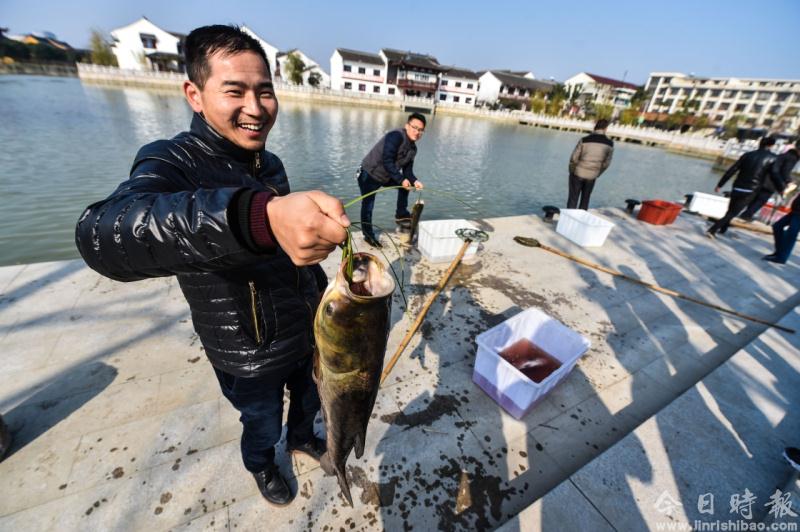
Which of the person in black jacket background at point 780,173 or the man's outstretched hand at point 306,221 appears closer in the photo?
the man's outstretched hand at point 306,221

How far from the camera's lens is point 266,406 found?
2109 mm

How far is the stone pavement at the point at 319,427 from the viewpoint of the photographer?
8.00 ft

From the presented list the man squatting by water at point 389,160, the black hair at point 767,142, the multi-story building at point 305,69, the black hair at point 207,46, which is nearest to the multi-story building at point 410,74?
the multi-story building at point 305,69

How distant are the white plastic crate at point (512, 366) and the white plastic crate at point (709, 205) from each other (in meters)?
12.0

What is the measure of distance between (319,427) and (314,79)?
2722 inches

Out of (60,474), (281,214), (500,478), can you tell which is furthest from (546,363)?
(60,474)

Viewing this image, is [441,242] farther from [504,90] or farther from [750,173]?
[504,90]

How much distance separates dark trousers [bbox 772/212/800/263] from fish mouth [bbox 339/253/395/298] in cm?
1073

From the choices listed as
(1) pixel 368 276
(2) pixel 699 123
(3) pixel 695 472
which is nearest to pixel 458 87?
(2) pixel 699 123

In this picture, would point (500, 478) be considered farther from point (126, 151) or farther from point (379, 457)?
point (126, 151)

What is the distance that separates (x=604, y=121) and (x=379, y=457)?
936cm

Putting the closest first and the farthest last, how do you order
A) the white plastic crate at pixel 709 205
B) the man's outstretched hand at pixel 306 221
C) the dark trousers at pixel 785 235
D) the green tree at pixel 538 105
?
the man's outstretched hand at pixel 306 221, the dark trousers at pixel 785 235, the white plastic crate at pixel 709 205, the green tree at pixel 538 105

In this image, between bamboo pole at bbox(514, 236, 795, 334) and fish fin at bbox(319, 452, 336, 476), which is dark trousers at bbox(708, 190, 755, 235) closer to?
bamboo pole at bbox(514, 236, 795, 334)

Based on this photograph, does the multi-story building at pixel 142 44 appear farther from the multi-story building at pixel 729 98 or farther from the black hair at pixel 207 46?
the multi-story building at pixel 729 98
